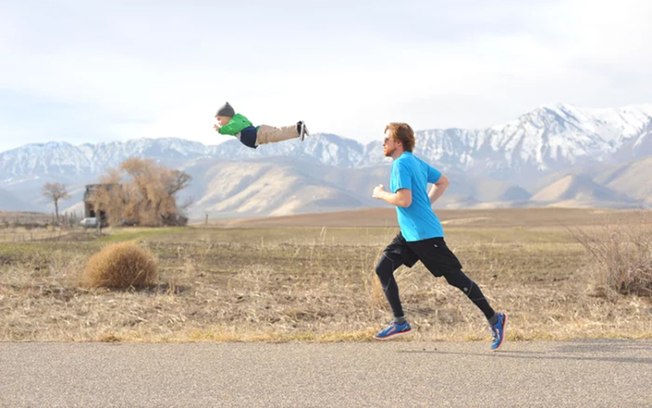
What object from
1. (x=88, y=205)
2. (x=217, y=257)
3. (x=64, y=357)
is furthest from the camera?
(x=88, y=205)

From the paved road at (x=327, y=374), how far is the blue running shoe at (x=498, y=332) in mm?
92

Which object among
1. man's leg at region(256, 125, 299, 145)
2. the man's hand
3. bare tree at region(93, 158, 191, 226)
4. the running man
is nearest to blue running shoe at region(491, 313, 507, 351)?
the running man

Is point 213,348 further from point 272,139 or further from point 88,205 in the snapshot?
point 88,205

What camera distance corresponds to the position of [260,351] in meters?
6.20

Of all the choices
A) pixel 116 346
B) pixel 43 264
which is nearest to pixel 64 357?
pixel 116 346

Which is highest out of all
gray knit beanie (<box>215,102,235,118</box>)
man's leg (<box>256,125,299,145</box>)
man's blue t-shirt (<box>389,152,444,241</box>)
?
gray knit beanie (<box>215,102,235,118</box>)

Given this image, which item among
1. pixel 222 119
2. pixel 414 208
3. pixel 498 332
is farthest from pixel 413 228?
pixel 222 119

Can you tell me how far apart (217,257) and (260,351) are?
1859 centimetres

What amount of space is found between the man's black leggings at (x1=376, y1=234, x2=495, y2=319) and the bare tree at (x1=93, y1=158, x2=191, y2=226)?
71.7m

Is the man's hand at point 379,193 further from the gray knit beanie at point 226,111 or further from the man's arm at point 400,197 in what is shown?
the gray knit beanie at point 226,111

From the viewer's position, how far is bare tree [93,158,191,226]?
3009 inches

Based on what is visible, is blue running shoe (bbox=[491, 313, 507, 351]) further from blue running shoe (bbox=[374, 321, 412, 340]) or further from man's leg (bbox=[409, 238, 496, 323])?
blue running shoe (bbox=[374, 321, 412, 340])

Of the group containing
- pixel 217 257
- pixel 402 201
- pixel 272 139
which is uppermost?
pixel 272 139

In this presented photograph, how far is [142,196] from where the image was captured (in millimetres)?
77438
